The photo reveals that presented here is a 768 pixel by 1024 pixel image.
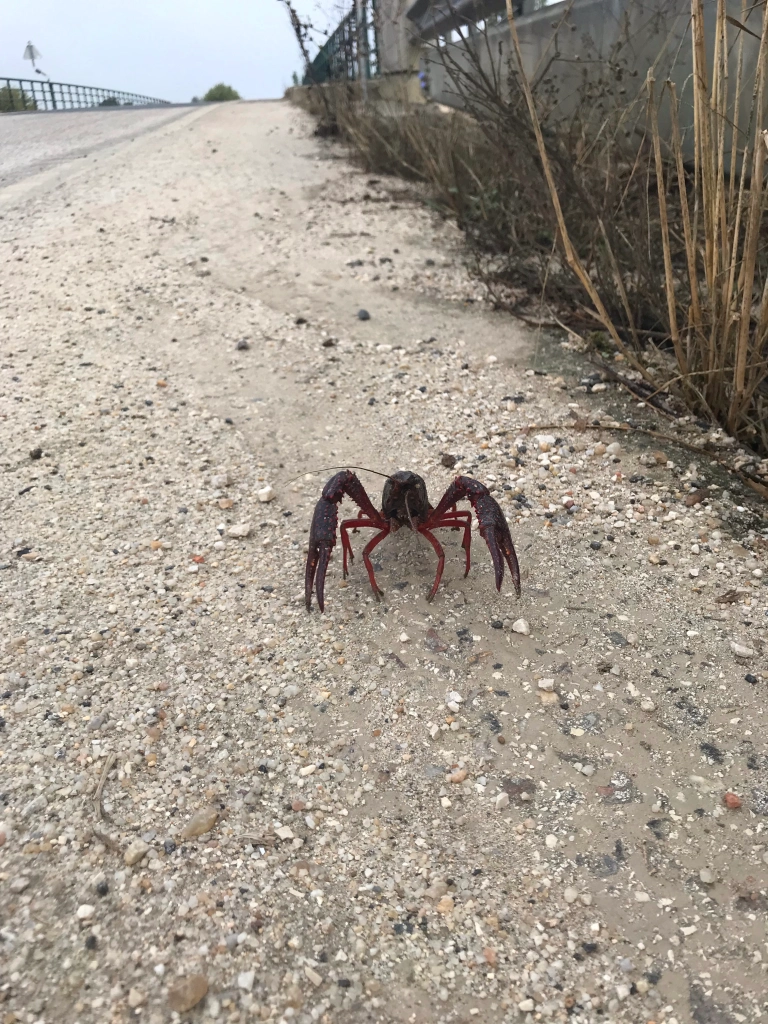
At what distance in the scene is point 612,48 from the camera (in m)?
4.48

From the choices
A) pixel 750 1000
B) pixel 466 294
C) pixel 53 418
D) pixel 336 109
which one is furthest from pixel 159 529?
pixel 336 109

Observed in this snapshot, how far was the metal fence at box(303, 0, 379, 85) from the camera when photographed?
1027 cm

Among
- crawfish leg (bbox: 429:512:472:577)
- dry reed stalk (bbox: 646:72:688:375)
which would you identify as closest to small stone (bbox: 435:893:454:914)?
crawfish leg (bbox: 429:512:472:577)

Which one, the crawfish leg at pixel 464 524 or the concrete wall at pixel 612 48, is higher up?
the concrete wall at pixel 612 48

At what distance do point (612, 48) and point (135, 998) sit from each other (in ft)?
17.9

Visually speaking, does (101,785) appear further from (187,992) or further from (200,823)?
(187,992)

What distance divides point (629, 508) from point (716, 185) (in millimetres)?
1373

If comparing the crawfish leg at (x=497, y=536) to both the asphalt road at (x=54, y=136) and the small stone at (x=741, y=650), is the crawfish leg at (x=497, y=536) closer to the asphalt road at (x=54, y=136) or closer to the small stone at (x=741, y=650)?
the small stone at (x=741, y=650)

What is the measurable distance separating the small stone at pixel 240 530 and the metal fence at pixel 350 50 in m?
9.03

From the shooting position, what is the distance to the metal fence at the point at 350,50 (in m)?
10.3

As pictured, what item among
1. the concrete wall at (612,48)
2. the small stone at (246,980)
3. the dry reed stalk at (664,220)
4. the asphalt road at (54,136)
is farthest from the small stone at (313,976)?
the asphalt road at (54,136)

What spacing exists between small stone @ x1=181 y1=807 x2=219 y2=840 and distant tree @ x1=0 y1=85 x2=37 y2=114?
8071 millimetres

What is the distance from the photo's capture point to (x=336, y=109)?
35.1 feet

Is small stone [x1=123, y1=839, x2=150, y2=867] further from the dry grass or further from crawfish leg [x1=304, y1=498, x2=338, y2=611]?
the dry grass
